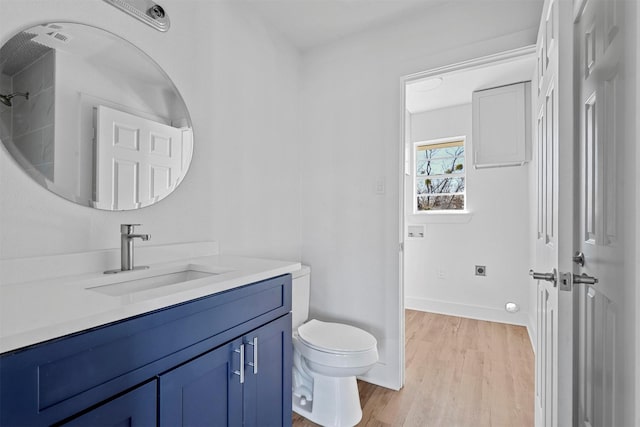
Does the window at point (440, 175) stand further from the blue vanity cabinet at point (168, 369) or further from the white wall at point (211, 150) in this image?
the blue vanity cabinet at point (168, 369)

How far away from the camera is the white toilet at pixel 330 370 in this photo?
152 centimetres

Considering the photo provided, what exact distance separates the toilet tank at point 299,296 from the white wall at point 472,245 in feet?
6.39

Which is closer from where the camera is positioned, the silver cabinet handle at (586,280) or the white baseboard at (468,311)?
the silver cabinet handle at (586,280)

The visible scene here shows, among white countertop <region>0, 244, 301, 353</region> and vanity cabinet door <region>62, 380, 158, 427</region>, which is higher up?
white countertop <region>0, 244, 301, 353</region>

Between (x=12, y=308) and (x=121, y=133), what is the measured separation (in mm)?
805

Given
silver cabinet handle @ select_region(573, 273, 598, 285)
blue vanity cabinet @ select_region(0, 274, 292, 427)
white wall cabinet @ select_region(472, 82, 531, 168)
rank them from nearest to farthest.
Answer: blue vanity cabinet @ select_region(0, 274, 292, 427) < silver cabinet handle @ select_region(573, 273, 598, 285) < white wall cabinet @ select_region(472, 82, 531, 168)

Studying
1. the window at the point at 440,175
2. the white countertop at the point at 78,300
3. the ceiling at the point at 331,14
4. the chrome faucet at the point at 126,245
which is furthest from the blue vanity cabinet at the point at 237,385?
the window at the point at 440,175

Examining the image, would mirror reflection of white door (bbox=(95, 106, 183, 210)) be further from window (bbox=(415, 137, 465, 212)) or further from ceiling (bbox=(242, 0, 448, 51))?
window (bbox=(415, 137, 465, 212))

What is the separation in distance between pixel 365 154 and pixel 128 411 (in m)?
1.78

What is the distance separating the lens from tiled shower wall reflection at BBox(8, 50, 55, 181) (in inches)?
39.2

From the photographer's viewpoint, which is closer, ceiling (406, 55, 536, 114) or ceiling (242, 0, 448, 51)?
ceiling (242, 0, 448, 51)

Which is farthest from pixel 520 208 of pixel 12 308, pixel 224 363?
pixel 12 308

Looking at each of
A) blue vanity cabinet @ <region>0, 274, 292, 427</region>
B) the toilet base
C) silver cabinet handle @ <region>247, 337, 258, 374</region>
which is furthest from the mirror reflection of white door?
the toilet base

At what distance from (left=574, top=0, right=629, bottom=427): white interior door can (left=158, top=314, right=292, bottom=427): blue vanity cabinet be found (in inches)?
39.7
